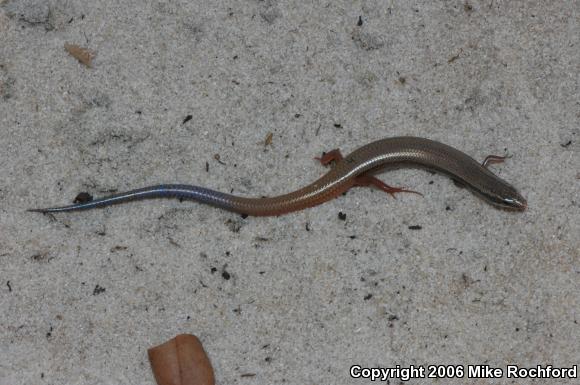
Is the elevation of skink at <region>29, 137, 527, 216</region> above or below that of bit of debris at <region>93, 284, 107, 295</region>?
above

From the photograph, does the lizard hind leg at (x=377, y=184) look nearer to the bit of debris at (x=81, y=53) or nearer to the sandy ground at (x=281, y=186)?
the sandy ground at (x=281, y=186)

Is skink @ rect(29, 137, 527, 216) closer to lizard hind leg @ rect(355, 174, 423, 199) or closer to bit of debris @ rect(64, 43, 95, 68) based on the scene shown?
lizard hind leg @ rect(355, 174, 423, 199)

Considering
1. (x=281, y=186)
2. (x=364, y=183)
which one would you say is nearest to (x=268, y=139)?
(x=281, y=186)

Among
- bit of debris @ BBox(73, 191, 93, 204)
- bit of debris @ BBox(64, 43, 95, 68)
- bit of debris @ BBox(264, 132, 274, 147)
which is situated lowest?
bit of debris @ BBox(73, 191, 93, 204)

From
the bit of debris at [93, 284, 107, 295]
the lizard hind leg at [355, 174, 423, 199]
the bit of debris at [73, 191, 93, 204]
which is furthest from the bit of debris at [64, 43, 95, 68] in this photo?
the lizard hind leg at [355, 174, 423, 199]

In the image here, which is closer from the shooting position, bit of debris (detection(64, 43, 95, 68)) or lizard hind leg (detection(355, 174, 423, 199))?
lizard hind leg (detection(355, 174, 423, 199))

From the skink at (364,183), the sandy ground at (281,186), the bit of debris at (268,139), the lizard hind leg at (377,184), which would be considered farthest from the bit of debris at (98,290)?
the lizard hind leg at (377,184)

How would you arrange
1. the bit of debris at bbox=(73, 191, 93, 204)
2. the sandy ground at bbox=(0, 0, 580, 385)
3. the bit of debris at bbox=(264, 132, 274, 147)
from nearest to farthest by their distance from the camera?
the sandy ground at bbox=(0, 0, 580, 385) < the bit of debris at bbox=(73, 191, 93, 204) < the bit of debris at bbox=(264, 132, 274, 147)
